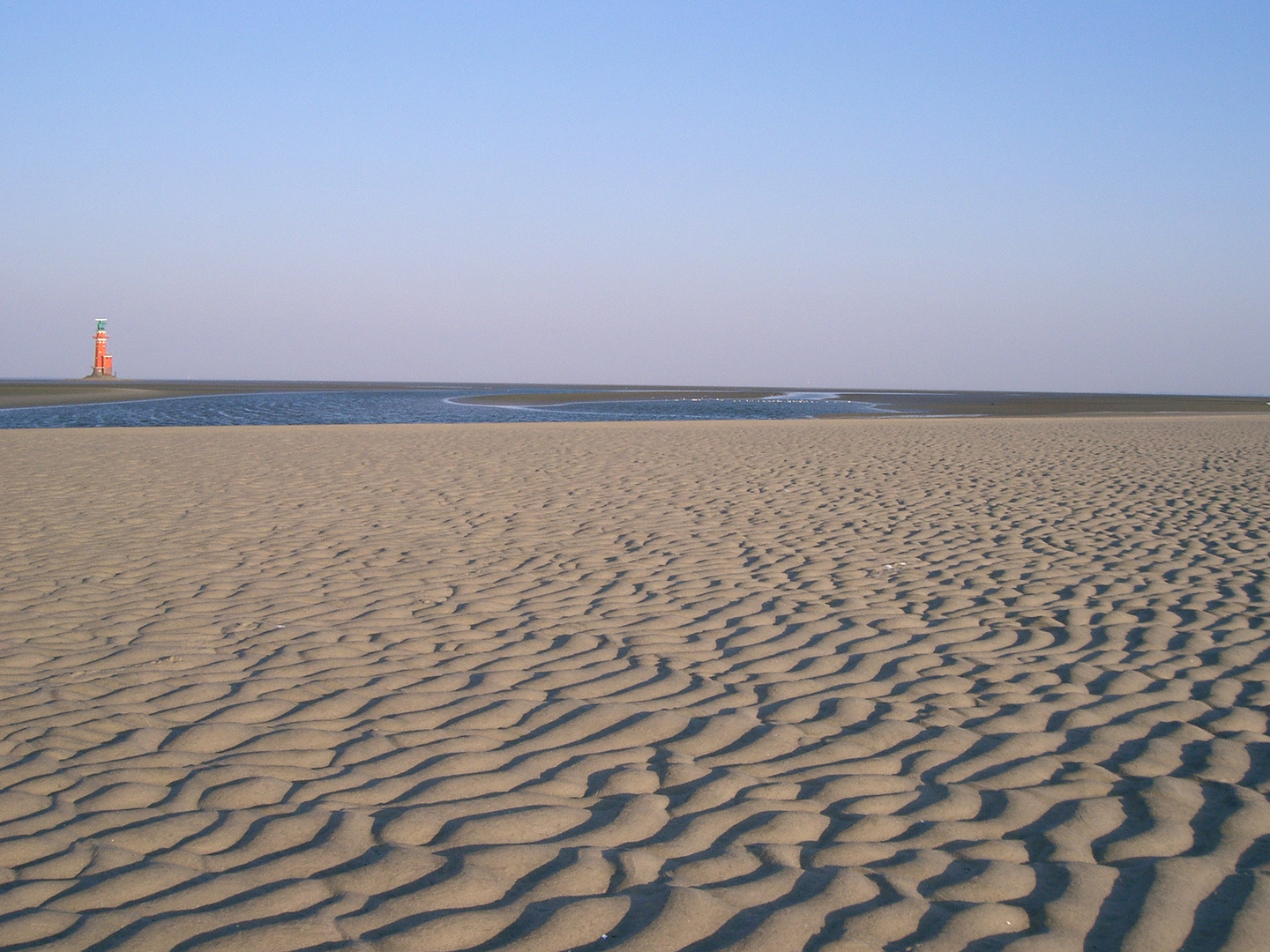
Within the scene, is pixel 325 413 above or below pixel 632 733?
above

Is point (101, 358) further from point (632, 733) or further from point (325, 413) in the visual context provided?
point (632, 733)

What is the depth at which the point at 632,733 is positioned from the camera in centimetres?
350

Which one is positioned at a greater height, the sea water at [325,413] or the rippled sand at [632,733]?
the sea water at [325,413]

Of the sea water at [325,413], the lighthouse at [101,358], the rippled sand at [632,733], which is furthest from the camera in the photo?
the lighthouse at [101,358]

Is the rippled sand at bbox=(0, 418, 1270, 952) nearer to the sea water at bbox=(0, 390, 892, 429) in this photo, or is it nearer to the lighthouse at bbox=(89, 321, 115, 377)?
the sea water at bbox=(0, 390, 892, 429)

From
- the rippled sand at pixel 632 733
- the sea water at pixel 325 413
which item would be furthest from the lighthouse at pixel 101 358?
the rippled sand at pixel 632 733

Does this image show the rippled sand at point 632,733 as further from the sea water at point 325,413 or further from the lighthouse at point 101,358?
the lighthouse at point 101,358

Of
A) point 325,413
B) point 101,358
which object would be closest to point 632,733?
point 325,413

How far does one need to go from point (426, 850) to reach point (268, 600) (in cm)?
309

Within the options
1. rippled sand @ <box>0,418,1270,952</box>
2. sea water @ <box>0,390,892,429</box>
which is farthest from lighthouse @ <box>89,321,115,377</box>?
rippled sand @ <box>0,418,1270,952</box>

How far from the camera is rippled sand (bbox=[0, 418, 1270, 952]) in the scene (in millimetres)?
2373

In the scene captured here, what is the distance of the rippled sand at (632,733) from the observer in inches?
93.4

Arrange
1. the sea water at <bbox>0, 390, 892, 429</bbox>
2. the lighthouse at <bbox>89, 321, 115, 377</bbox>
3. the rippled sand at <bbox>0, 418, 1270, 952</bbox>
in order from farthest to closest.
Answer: the lighthouse at <bbox>89, 321, 115, 377</bbox>, the sea water at <bbox>0, 390, 892, 429</bbox>, the rippled sand at <bbox>0, 418, 1270, 952</bbox>

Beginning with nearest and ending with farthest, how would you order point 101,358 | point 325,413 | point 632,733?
1. point 632,733
2. point 325,413
3. point 101,358
